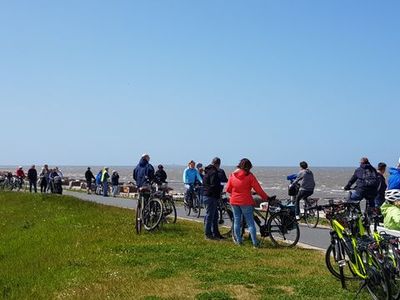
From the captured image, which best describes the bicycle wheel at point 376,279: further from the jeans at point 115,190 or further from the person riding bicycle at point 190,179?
the jeans at point 115,190

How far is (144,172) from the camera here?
15898mm

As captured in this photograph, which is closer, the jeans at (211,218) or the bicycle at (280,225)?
the bicycle at (280,225)

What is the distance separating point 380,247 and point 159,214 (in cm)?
825

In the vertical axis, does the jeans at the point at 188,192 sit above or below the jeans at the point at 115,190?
above

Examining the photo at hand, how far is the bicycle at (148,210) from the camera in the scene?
15227mm

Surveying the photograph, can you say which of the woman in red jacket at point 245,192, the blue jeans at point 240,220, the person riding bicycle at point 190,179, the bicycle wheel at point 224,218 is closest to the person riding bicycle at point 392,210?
the woman in red jacket at point 245,192

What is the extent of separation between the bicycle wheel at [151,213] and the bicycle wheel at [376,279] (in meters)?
8.06

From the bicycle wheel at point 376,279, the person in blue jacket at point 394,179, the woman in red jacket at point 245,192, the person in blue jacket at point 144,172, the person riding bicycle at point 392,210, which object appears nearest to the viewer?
the bicycle wheel at point 376,279

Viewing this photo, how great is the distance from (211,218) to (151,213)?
1.86 metres

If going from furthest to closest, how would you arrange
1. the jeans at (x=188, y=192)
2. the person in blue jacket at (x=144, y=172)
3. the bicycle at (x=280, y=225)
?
the jeans at (x=188, y=192)
the person in blue jacket at (x=144, y=172)
the bicycle at (x=280, y=225)

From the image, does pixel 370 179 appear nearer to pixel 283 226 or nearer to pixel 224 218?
pixel 283 226

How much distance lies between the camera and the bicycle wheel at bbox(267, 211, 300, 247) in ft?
44.0

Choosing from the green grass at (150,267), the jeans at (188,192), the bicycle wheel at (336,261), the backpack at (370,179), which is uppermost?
the backpack at (370,179)

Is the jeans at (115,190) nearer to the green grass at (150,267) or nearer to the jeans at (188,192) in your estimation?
the jeans at (188,192)
